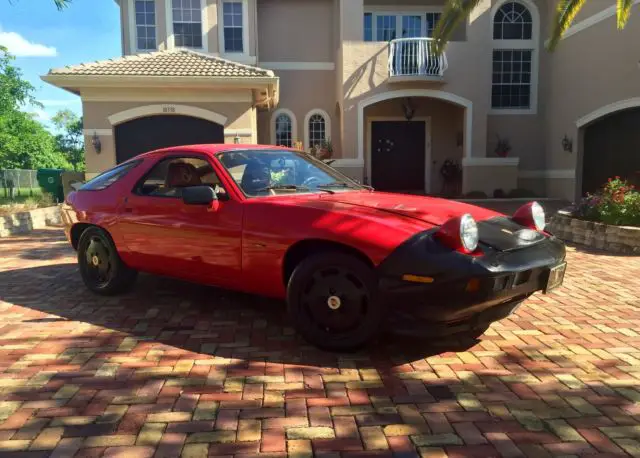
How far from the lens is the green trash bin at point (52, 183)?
15.8m

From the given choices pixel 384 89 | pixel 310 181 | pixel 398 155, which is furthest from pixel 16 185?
pixel 310 181

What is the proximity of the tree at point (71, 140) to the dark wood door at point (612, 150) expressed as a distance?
66590 millimetres

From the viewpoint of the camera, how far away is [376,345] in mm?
3773

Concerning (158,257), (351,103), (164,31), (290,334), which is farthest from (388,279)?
(164,31)

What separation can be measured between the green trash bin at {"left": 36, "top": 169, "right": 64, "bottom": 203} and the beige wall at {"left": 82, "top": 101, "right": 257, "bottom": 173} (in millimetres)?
3635

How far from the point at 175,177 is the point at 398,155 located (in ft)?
45.6

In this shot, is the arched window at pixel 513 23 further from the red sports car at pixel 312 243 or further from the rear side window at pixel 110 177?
the rear side window at pixel 110 177

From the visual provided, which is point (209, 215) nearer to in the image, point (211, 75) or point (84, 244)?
point (84, 244)

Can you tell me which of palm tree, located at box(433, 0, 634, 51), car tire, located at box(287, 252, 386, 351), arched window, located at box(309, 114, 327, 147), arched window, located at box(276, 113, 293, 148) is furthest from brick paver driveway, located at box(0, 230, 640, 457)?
arched window, located at box(309, 114, 327, 147)

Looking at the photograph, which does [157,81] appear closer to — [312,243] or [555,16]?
[555,16]

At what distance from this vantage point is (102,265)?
16.9ft

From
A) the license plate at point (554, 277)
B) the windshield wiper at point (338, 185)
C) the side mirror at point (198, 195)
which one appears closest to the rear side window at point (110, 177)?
the side mirror at point (198, 195)

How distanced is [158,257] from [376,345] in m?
2.13

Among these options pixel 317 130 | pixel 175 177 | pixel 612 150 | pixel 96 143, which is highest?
pixel 317 130
